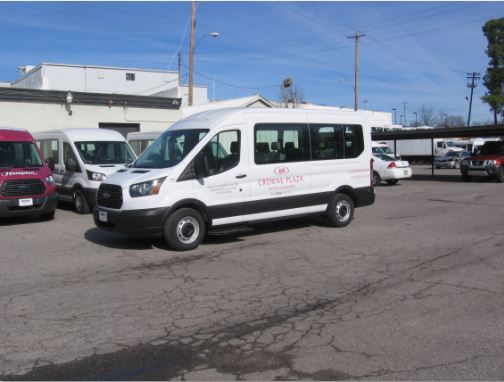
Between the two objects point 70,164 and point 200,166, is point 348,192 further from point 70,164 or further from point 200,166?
point 70,164

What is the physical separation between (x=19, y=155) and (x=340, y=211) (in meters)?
8.10

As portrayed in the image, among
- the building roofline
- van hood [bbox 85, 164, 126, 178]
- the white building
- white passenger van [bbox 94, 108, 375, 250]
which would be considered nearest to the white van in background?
the building roofline

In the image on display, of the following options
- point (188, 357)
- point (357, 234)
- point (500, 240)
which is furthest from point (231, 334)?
point (500, 240)

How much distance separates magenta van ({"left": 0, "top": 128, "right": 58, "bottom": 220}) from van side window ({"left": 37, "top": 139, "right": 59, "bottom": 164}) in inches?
64.6

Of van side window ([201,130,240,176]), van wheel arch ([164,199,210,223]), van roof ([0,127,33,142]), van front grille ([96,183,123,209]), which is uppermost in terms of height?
van roof ([0,127,33,142])

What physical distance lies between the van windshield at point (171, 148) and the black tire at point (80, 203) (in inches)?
188

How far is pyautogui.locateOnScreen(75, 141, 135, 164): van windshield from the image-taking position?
45.7ft

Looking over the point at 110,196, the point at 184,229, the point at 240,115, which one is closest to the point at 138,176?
the point at 110,196

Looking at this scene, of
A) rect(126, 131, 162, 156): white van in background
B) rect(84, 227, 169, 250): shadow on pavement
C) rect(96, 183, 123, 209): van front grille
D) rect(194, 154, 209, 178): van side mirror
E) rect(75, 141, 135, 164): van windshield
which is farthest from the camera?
rect(126, 131, 162, 156): white van in background

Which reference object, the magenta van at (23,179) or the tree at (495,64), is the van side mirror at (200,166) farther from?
the tree at (495,64)

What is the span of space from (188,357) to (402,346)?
1.89m

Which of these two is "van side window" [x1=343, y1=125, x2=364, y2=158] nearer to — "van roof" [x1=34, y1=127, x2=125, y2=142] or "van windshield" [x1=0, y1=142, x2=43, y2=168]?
"van roof" [x1=34, y1=127, x2=125, y2=142]

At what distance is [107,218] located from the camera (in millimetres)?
8797

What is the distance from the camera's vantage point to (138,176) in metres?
8.59
